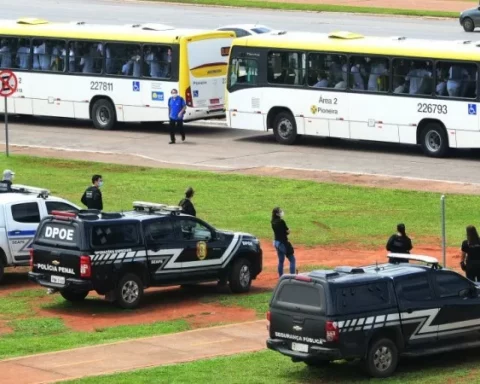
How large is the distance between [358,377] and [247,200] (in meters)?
15.0

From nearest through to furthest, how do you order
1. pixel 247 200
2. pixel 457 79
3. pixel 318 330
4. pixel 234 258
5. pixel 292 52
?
1. pixel 318 330
2. pixel 234 258
3. pixel 247 200
4. pixel 457 79
5. pixel 292 52

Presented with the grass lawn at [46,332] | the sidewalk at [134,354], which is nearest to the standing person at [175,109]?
the grass lawn at [46,332]

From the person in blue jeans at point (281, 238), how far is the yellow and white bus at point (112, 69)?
701 inches

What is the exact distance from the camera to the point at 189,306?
84.0 ft

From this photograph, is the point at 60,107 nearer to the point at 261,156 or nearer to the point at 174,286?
the point at 261,156

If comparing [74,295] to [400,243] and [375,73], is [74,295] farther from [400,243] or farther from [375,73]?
[375,73]

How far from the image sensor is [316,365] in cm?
2047

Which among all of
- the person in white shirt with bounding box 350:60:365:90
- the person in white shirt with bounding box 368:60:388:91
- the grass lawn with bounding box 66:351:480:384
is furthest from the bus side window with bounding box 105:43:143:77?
the grass lawn with bounding box 66:351:480:384

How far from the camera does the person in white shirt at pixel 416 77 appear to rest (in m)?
39.9

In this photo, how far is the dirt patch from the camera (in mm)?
24406

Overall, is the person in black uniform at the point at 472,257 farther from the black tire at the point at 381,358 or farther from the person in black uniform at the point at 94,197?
the person in black uniform at the point at 94,197

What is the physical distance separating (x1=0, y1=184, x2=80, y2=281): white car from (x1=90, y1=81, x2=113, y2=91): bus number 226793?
60.4ft

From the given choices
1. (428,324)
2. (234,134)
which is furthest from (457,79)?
(428,324)

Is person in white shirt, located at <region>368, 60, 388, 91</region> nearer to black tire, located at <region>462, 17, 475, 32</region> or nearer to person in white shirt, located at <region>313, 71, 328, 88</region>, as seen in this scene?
person in white shirt, located at <region>313, 71, 328, 88</region>
